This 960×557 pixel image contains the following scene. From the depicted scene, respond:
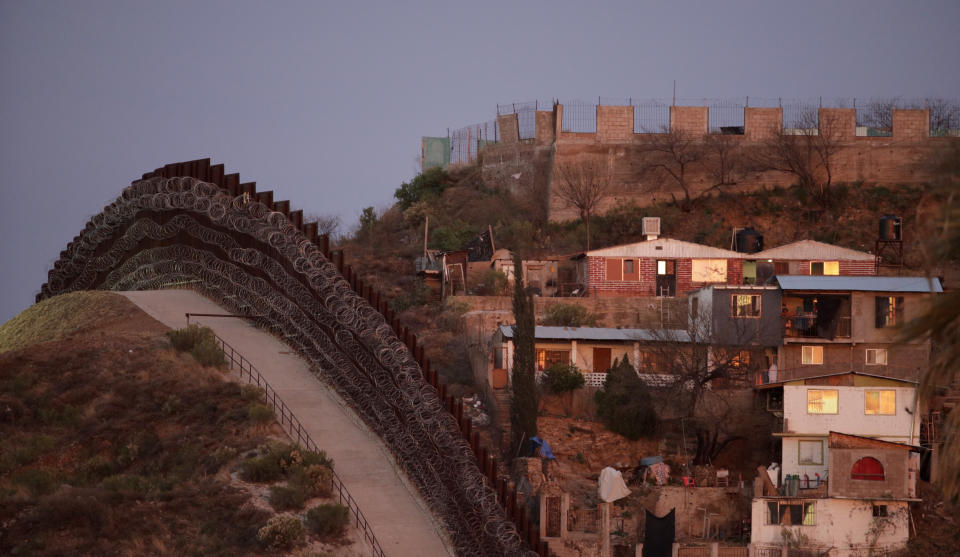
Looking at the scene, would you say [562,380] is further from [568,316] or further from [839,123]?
[839,123]

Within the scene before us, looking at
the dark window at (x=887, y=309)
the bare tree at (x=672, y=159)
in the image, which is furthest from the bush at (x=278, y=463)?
→ the bare tree at (x=672, y=159)

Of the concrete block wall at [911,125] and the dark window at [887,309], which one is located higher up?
the concrete block wall at [911,125]

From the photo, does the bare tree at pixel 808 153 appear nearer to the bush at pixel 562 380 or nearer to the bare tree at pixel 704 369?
the bare tree at pixel 704 369

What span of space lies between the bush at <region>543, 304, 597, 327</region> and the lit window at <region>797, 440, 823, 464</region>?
11955 millimetres

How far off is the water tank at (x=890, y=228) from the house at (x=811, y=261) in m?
3.43

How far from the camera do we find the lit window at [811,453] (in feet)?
113

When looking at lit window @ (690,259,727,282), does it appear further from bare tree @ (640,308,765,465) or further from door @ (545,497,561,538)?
door @ (545,497,561,538)

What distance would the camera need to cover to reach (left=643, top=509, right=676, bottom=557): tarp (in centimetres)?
2983

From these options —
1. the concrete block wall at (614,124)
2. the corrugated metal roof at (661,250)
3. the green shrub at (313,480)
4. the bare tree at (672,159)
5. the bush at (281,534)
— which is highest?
the concrete block wall at (614,124)

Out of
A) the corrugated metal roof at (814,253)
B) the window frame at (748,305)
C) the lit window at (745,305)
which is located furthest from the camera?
the corrugated metal roof at (814,253)

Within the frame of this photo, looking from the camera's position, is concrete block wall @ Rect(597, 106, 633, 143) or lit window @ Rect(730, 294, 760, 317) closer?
lit window @ Rect(730, 294, 760, 317)

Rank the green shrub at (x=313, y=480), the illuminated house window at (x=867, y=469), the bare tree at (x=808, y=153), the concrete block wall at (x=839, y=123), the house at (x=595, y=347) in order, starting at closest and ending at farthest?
1. the green shrub at (x=313, y=480)
2. the illuminated house window at (x=867, y=469)
3. the house at (x=595, y=347)
4. the bare tree at (x=808, y=153)
5. the concrete block wall at (x=839, y=123)

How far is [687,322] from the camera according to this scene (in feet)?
146

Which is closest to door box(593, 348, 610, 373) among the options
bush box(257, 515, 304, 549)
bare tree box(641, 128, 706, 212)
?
bush box(257, 515, 304, 549)
